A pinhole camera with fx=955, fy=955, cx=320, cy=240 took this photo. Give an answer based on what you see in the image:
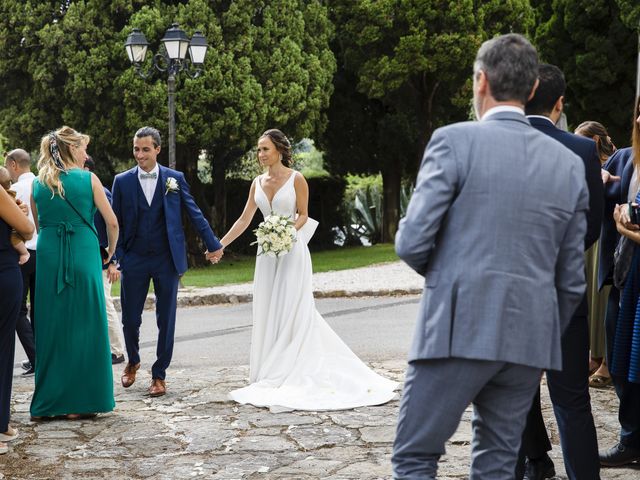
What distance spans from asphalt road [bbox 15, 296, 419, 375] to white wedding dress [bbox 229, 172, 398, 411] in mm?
1548

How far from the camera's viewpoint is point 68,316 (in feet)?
23.8

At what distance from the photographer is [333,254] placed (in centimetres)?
2716

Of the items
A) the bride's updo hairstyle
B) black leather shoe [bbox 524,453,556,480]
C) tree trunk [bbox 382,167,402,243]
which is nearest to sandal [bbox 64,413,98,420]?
the bride's updo hairstyle

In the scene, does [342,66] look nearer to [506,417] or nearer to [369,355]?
[369,355]

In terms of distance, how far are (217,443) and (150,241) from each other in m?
2.37

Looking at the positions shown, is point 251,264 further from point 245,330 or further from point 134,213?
point 134,213

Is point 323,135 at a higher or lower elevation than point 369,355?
higher

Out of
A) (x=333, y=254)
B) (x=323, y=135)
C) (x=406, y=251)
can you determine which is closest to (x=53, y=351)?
(x=406, y=251)

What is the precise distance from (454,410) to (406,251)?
0.60 metres

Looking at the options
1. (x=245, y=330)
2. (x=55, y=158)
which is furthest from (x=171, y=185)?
(x=245, y=330)

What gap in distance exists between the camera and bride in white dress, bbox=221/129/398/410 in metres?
7.88

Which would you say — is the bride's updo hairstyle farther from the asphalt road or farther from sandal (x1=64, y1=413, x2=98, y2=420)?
sandal (x1=64, y1=413, x2=98, y2=420)

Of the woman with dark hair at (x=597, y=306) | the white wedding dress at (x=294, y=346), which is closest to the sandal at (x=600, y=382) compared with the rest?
the woman with dark hair at (x=597, y=306)

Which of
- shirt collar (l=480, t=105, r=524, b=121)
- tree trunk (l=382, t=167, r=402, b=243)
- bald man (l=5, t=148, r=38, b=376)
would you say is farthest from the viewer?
tree trunk (l=382, t=167, r=402, b=243)
